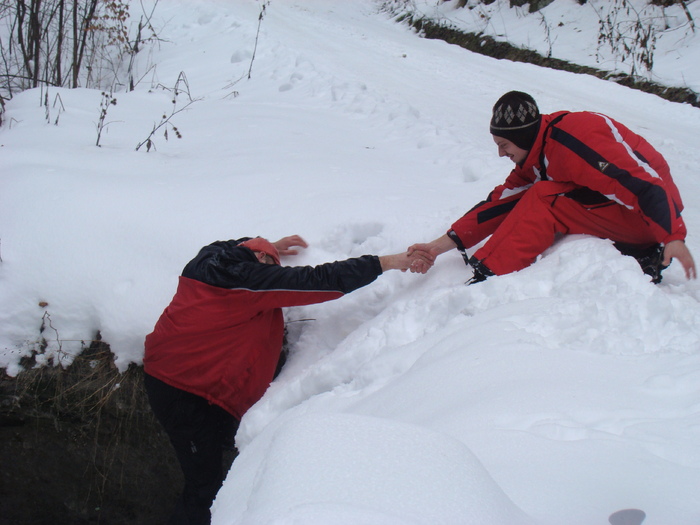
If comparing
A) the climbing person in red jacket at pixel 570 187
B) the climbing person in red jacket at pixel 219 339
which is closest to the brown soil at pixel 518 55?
the climbing person in red jacket at pixel 570 187

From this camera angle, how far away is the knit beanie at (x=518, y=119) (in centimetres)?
234

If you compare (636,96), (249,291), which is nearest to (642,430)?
(249,291)

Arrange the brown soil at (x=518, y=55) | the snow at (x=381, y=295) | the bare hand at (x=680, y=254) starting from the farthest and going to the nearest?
the brown soil at (x=518, y=55) < the bare hand at (x=680, y=254) < the snow at (x=381, y=295)

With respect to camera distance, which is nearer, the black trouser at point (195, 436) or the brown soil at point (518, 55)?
the black trouser at point (195, 436)

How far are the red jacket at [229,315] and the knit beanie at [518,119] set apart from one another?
0.83 meters

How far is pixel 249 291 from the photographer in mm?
2404

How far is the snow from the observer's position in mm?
1094

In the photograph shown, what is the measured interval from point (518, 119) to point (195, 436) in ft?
6.81

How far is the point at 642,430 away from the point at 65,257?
298 centimetres

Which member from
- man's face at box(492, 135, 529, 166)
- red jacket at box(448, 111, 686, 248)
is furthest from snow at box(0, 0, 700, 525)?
man's face at box(492, 135, 529, 166)

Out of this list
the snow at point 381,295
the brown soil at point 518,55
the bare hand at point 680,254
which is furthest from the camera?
the brown soil at point 518,55

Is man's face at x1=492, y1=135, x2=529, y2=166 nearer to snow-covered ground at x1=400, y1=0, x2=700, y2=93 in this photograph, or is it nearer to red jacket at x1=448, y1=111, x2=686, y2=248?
red jacket at x1=448, y1=111, x2=686, y2=248

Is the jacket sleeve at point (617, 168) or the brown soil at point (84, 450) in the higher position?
the jacket sleeve at point (617, 168)

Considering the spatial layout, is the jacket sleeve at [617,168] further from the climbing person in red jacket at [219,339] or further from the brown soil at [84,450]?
the brown soil at [84,450]
